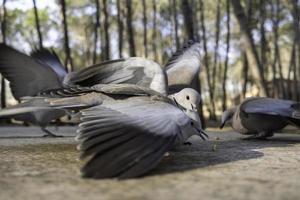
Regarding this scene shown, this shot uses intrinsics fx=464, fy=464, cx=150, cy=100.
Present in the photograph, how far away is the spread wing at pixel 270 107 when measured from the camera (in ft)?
17.8

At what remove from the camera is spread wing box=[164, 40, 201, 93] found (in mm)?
5590

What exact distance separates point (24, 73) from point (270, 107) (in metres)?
3.43

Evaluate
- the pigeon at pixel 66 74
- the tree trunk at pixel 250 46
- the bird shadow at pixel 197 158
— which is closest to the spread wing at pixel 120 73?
the pigeon at pixel 66 74

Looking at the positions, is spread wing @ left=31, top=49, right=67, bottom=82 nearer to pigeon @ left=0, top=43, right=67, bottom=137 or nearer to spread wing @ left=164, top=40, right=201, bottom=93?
pigeon @ left=0, top=43, right=67, bottom=137

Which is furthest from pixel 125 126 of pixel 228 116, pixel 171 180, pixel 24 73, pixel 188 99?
pixel 24 73

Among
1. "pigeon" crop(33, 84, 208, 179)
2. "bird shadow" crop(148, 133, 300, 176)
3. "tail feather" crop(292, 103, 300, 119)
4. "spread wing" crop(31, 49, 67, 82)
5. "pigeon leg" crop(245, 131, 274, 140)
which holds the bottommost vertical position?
"pigeon leg" crop(245, 131, 274, 140)

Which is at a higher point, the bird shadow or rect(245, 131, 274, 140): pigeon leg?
the bird shadow

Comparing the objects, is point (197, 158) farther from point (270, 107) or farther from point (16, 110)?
point (270, 107)

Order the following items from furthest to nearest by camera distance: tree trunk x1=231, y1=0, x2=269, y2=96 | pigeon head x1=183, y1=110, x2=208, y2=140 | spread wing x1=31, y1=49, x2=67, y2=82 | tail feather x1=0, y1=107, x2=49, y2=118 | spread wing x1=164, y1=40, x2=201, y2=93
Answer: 1. tree trunk x1=231, y1=0, x2=269, y2=96
2. spread wing x1=31, y1=49, x2=67, y2=82
3. spread wing x1=164, y1=40, x2=201, y2=93
4. tail feather x1=0, y1=107, x2=49, y2=118
5. pigeon head x1=183, y1=110, x2=208, y2=140

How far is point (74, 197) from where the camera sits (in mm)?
2203

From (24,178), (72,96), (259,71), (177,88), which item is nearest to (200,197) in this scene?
Result: (24,178)

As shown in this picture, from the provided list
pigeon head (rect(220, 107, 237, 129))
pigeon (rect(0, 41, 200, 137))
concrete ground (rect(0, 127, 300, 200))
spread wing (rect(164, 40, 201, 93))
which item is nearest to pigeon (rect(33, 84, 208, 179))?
concrete ground (rect(0, 127, 300, 200))

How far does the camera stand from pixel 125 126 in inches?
122

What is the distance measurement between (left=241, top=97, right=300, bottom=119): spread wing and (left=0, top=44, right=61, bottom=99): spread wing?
8.76 feet
